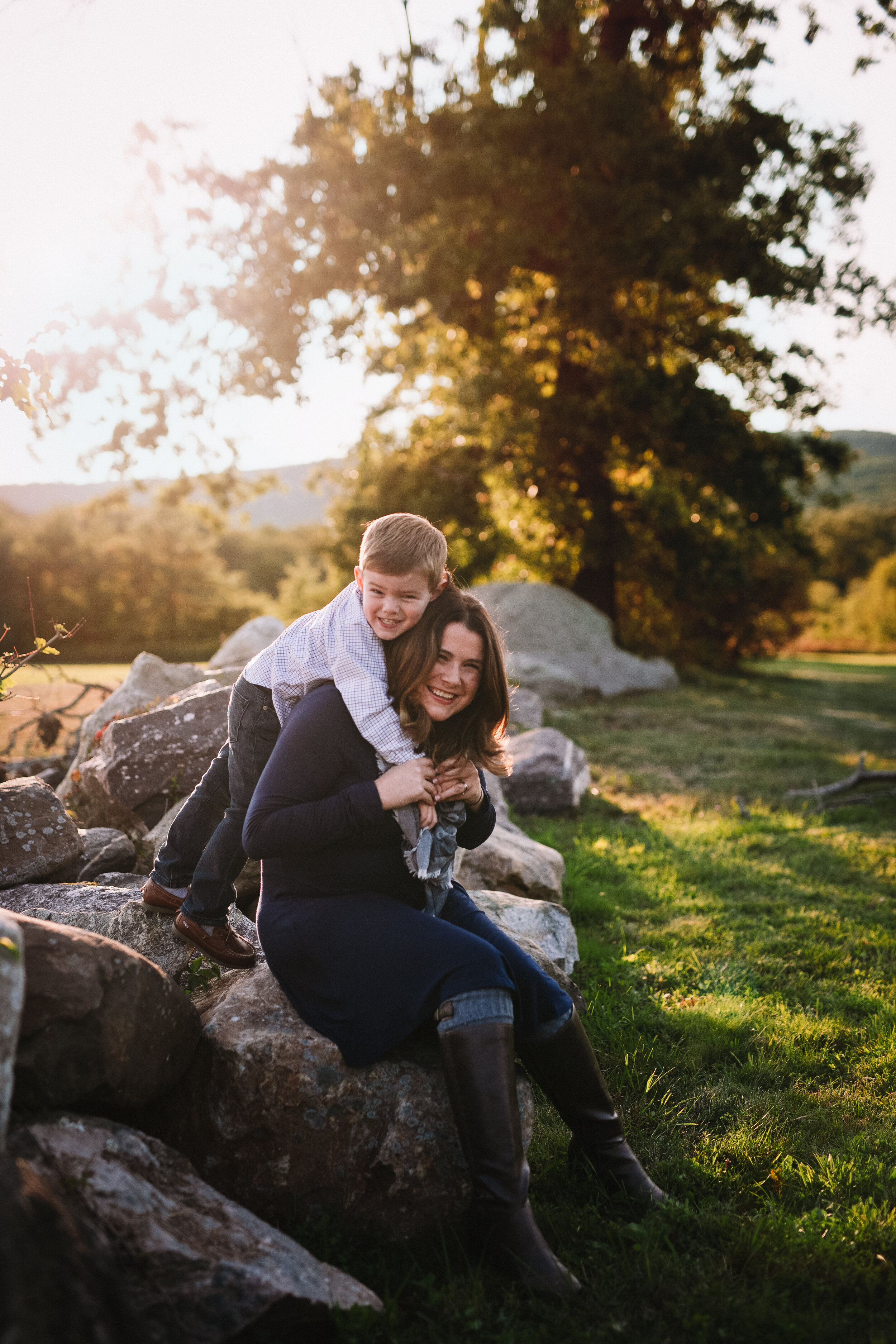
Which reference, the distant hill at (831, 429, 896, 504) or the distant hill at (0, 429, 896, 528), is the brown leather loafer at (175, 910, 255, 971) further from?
the distant hill at (831, 429, 896, 504)

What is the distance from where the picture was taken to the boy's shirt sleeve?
9.70 ft

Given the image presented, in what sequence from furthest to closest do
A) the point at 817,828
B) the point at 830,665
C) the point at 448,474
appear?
the point at 830,665 < the point at 448,474 < the point at 817,828

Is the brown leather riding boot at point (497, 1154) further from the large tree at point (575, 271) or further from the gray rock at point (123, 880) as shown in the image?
the large tree at point (575, 271)

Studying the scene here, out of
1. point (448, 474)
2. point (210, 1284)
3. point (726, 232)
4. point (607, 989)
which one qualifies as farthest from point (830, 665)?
point (210, 1284)

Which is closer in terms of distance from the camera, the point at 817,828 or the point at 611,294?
the point at 817,828

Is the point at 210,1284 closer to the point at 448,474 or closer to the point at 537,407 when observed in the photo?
the point at 537,407

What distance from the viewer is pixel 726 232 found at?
12.6 m

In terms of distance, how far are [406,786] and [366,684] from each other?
451 mm

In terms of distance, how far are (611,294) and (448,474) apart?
6.13 m

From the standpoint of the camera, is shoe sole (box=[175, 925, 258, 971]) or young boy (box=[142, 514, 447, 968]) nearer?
young boy (box=[142, 514, 447, 968])

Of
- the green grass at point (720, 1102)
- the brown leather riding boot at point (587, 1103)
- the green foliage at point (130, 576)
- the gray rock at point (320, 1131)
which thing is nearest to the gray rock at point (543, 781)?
the green grass at point (720, 1102)

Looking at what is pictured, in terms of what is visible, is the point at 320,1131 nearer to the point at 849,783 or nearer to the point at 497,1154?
the point at 497,1154

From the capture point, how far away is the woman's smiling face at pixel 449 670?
3145 millimetres

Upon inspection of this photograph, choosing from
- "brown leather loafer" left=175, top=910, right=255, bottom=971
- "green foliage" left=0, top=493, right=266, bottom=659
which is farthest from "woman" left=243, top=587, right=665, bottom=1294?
"green foliage" left=0, top=493, right=266, bottom=659
